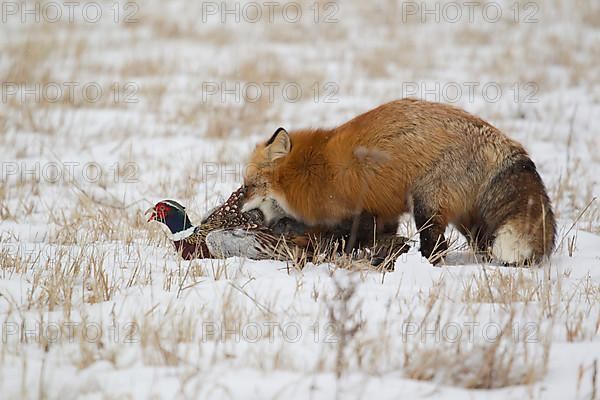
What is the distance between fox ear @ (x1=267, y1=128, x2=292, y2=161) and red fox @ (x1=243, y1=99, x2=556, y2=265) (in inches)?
0.5

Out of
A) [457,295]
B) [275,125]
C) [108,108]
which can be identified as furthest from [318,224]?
[108,108]

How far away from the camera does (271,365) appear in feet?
11.6

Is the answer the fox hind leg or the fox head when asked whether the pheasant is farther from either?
the fox hind leg

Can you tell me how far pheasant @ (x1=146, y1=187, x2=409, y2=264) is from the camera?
17.4 ft

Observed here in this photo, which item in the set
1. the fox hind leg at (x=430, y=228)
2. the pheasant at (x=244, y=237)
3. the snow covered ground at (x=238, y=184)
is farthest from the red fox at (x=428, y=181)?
the snow covered ground at (x=238, y=184)

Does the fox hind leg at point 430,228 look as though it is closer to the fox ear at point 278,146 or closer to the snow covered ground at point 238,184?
the snow covered ground at point 238,184

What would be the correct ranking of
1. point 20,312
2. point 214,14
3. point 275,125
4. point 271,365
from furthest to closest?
1. point 214,14
2. point 275,125
3. point 20,312
4. point 271,365

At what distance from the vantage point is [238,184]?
796 cm

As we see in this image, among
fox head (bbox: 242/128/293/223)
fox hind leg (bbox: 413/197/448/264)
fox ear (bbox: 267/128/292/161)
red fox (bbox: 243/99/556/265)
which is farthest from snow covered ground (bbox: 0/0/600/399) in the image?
fox ear (bbox: 267/128/292/161)

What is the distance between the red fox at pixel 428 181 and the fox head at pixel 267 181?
2cm

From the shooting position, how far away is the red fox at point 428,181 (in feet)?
17.2

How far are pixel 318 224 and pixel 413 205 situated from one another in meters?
0.81

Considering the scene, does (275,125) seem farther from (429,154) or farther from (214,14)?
(214,14)

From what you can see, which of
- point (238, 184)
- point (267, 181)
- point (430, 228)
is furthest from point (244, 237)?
point (238, 184)
